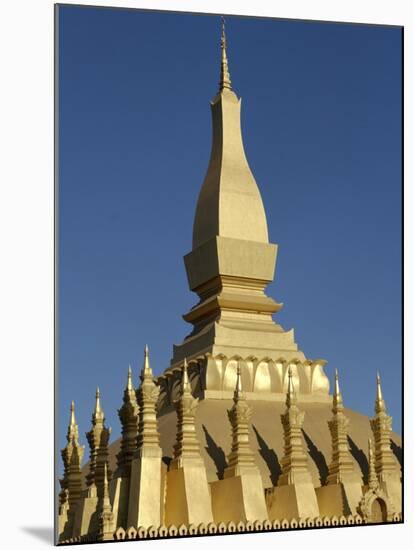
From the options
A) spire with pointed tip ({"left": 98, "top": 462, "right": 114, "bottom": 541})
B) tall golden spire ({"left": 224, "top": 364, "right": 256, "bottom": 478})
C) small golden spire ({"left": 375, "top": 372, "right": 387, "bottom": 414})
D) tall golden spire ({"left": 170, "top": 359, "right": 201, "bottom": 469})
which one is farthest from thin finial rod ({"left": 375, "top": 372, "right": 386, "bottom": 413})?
spire with pointed tip ({"left": 98, "top": 462, "right": 114, "bottom": 541})

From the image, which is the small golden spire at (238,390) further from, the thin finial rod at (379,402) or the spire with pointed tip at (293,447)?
the thin finial rod at (379,402)

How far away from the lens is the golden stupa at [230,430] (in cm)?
1870

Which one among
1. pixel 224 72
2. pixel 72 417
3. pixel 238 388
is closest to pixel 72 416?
pixel 72 417

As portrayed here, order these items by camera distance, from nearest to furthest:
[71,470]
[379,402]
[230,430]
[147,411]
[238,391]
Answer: [147,411]
[238,391]
[230,430]
[379,402]
[71,470]

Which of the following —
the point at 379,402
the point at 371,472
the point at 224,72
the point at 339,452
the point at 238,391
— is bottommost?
the point at 371,472

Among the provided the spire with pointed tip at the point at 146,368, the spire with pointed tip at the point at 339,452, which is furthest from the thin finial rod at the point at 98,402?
the spire with pointed tip at the point at 339,452

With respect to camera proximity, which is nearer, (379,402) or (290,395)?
(290,395)

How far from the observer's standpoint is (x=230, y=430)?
2011 cm

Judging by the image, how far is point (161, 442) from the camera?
66.0 ft

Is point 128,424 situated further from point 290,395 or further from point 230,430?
point 290,395

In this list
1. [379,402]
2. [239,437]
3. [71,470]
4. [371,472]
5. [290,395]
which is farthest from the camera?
[71,470]
